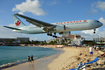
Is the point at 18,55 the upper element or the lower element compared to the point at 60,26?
lower

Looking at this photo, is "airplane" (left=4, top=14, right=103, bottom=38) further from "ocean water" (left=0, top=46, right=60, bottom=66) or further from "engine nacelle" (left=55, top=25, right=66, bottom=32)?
"ocean water" (left=0, top=46, right=60, bottom=66)

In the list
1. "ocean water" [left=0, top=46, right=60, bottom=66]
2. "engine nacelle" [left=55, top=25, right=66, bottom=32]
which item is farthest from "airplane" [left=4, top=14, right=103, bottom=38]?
"ocean water" [left=0, top=46, right=60, bottom=66]

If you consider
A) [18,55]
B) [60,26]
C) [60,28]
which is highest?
[60,26]

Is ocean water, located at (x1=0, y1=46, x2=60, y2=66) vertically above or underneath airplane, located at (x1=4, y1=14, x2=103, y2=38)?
underneath

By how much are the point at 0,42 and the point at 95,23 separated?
204054mm

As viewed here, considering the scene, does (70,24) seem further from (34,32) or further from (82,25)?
(34,32)

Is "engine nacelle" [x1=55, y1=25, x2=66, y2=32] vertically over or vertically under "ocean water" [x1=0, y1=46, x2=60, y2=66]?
over

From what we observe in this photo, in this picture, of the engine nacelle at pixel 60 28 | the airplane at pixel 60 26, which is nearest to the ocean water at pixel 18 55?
the airplane at pixel 60 26

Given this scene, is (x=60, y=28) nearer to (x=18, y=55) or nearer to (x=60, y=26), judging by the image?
(x=60, y=26)

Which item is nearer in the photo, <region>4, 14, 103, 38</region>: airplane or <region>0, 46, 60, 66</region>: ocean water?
<region>4, 14, 103, 38</region>: airplane

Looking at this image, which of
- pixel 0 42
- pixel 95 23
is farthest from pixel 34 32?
pixel 0 42

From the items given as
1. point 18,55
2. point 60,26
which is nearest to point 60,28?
point 60,26

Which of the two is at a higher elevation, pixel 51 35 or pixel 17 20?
pixel 17 20

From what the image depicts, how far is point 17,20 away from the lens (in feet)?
128
